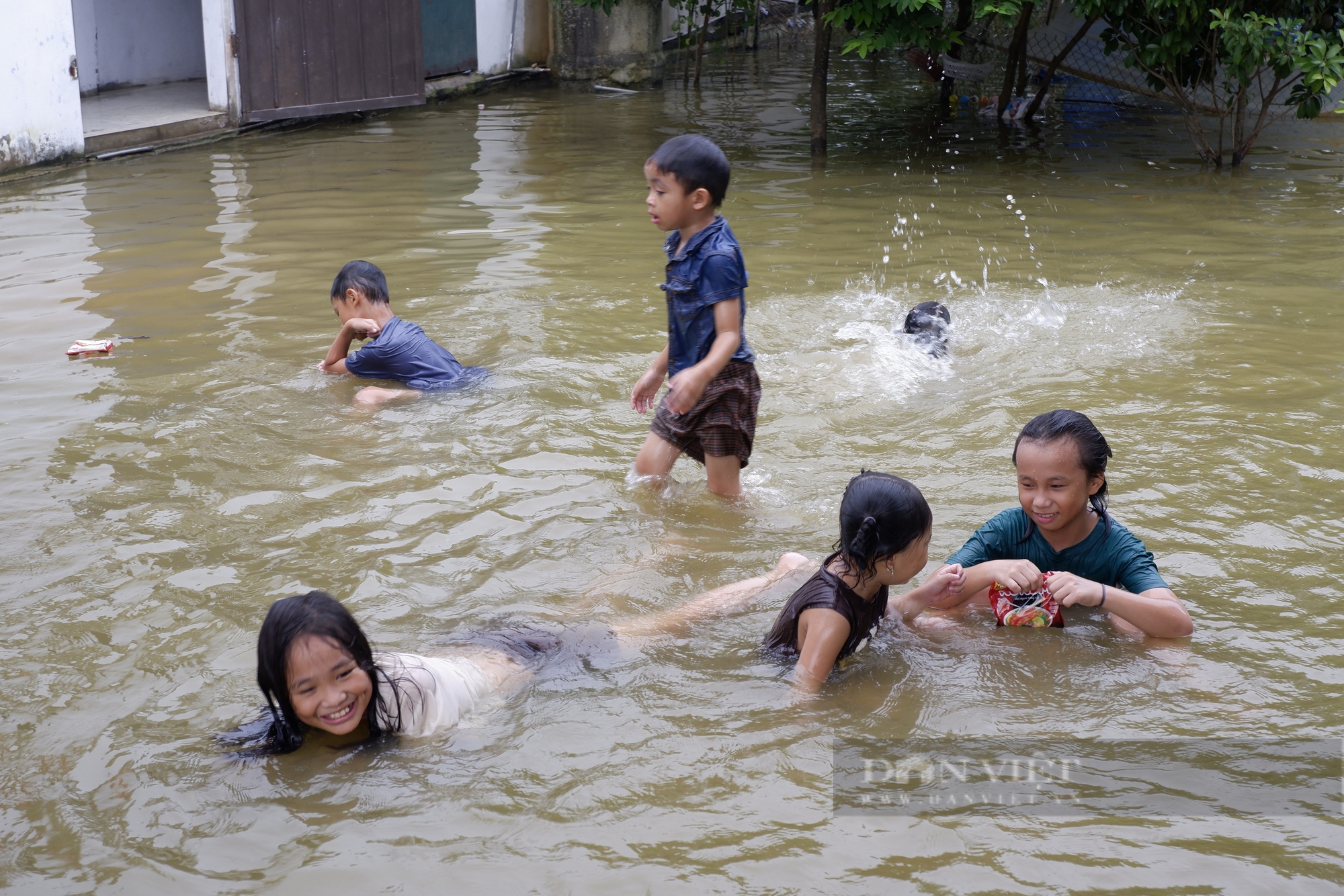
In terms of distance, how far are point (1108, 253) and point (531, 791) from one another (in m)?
6.41

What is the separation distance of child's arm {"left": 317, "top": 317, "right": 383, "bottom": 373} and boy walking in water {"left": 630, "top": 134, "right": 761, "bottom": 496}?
191 centimetres

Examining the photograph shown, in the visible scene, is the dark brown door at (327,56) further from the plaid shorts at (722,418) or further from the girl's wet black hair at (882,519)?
the girl's wet black hair at (882,519)

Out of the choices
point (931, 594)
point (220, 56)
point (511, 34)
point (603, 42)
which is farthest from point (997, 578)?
point (603, 42)

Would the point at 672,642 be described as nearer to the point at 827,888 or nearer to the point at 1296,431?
the point at 827,888

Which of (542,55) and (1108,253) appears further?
(542,55)

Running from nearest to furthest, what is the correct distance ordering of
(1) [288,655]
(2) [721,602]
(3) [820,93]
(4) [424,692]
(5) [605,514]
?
1. (1) [288,655]
2. (4) [424,692]
3. (2) [721,602]
4. (5) [605,514]
5. (3) [820,93]

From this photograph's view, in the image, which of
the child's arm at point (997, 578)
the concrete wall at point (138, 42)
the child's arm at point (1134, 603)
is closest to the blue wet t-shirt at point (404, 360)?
the child's arm at point (997, 578)

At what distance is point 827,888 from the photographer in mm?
2607

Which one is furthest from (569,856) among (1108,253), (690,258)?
(1108,253)

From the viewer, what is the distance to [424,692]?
3.15 metres

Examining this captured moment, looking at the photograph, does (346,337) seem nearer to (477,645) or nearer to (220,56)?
(477,645)

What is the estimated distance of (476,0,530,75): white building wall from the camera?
1488 centimetres

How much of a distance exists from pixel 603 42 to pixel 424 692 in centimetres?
1400

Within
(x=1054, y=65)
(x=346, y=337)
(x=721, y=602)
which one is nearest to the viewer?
(x=721, y=602)
